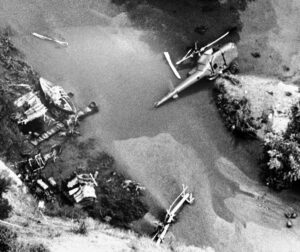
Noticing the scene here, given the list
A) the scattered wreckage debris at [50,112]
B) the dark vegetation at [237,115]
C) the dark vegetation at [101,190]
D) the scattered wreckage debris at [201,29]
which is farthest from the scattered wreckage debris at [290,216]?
the scattered wreckage debris at [50,112]

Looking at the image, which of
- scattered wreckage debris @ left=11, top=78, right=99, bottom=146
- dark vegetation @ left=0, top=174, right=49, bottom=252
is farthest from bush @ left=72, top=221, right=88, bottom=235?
scattered wreckage debris @ left=11, top=78, right=99, bottom=146

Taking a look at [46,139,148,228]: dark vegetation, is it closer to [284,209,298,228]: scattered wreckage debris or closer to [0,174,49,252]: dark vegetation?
[0,174,49,252]: dark vegetation

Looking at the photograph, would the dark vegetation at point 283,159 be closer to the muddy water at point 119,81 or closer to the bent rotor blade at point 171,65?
the muddy water at point 119,81

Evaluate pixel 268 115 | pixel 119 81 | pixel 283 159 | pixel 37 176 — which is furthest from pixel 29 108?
pixel 283 159

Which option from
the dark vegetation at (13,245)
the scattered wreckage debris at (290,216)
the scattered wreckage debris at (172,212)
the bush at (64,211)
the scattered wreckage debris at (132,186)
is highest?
the dark vegetation at (13,245)

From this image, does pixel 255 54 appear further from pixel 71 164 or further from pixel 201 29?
pixel 71 164

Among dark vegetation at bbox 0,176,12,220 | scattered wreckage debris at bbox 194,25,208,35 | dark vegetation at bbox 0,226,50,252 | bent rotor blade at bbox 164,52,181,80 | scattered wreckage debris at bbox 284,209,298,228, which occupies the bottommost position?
scattered wreckage debris at bbox 284,209,298,228
